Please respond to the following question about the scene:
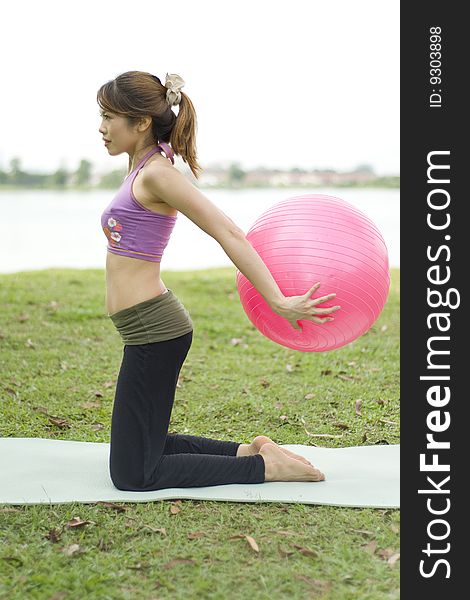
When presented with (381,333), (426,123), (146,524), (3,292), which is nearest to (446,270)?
(426,123)

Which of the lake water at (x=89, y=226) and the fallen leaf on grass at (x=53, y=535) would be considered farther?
the lake water at (x=89, y=226)

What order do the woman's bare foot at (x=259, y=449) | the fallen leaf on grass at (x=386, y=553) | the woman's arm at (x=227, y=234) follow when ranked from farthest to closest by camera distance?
the woman's bare foot at (x=259, y=449) < the woman's arm at (x=227, y=234) < the fallen leaf on grass at (x=386, y=553)

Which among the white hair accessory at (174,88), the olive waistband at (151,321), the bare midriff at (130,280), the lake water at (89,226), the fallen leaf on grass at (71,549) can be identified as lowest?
the fallen leaf on grass at (71,549)

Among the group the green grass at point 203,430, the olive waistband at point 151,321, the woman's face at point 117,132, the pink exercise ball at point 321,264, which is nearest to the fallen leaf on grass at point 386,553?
the green grass at point 203,430

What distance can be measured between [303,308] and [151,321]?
0.65 metres

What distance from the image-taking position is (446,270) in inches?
142

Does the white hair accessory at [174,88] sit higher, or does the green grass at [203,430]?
the white hair accessory at [174,88]

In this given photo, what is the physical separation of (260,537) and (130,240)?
4.25 ft

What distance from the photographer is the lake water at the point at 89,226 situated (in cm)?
1277

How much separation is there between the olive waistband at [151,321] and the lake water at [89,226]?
569 cm

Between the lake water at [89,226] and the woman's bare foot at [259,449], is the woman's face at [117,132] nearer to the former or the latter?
the woman's bare foot at [259,449]

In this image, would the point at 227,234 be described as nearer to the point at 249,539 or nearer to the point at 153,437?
the point at 153,437

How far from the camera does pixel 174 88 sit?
355 cm

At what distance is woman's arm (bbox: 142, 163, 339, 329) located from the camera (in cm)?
341
